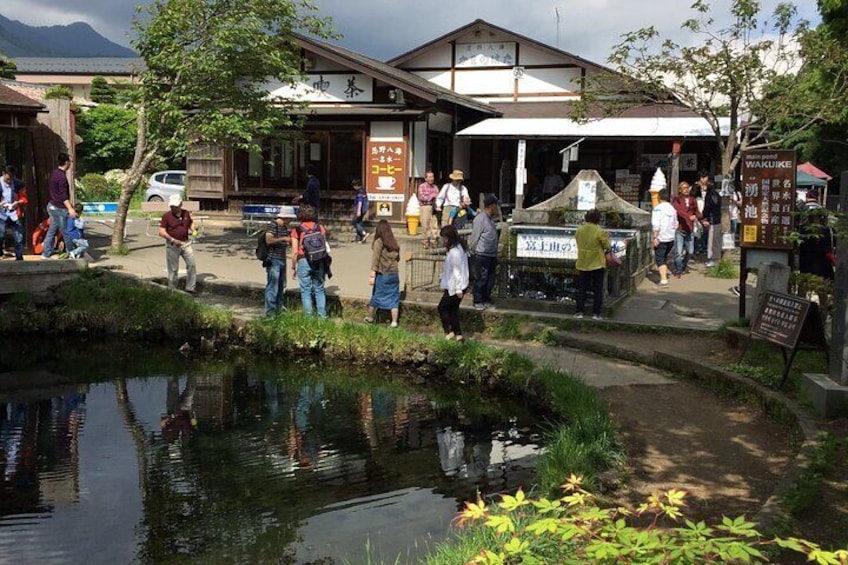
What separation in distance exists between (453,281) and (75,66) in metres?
49.4

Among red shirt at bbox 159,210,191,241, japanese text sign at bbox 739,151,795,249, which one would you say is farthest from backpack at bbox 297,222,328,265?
japanese text sign at bbox 739,151,795,249

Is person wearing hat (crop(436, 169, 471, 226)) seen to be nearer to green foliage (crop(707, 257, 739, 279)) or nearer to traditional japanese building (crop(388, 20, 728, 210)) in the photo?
traditional japanese building (crop(388, 20, 728, 210))

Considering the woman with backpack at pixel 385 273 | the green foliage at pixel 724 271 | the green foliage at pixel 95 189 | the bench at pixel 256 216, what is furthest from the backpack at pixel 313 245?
the green foliage at pixel 95 189

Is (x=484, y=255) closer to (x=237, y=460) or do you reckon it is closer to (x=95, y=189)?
(x=237, y=460)

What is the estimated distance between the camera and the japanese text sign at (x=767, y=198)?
32.7ft

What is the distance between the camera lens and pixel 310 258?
1107 centimetres

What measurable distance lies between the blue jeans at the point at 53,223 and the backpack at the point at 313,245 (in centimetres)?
528

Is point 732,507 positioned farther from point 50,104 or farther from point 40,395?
point 50,104

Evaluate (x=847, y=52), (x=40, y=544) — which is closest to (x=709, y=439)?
(x=40, y=544)

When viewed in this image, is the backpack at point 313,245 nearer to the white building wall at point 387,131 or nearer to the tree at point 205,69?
the tree at point 205,69

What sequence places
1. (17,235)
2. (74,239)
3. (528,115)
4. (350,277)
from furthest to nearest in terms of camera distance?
(528,115), (350,277), (74,239), (17,235)

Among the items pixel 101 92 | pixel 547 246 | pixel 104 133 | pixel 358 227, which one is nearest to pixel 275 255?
pixel 547 246

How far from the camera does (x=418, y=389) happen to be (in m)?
9.74

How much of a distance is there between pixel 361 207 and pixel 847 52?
36.3 feet
